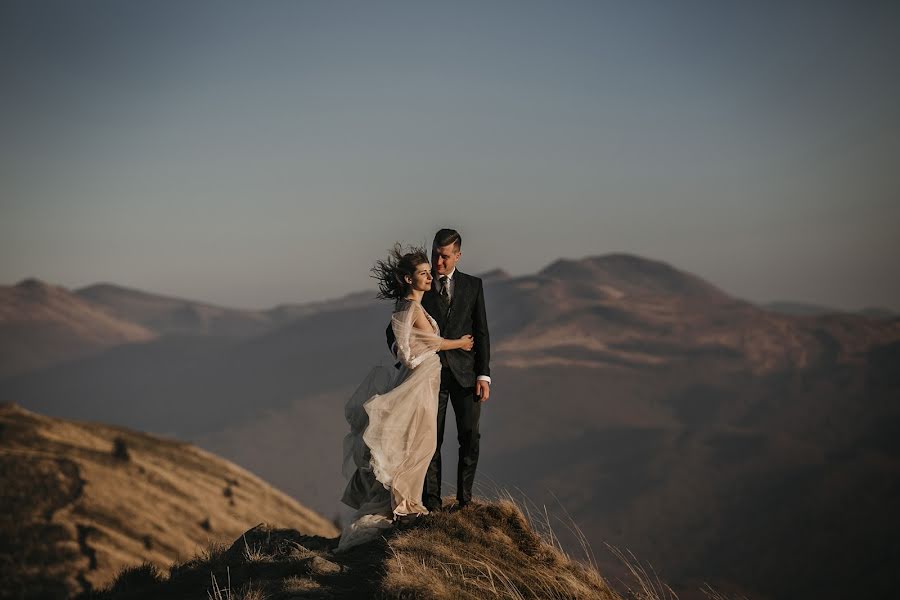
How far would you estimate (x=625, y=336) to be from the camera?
524 feet

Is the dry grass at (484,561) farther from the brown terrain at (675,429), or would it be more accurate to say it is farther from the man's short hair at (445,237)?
the brown terrain at (675,429)

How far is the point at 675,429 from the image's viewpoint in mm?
118750

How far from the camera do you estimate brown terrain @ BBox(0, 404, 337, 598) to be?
1141 inches

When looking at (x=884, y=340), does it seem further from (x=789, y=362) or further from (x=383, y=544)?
(x=383, y=544)

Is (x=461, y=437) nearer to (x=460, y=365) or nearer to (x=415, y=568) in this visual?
(x=460, y=365)

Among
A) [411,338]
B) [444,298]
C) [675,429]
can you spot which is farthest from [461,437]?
[675,429]

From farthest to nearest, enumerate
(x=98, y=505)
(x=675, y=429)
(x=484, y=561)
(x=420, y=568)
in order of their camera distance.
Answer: (x=675, y=429) → (x=98, y=505) → (x=484, y=561) → (x=420, y=568)

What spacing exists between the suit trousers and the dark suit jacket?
0.48 feet

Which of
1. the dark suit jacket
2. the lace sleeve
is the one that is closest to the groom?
the dark suit jacket

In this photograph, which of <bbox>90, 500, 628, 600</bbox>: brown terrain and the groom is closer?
<bbox>90, 500, 628, 600</bbox>: brown terrain

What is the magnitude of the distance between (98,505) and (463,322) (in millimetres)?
30941

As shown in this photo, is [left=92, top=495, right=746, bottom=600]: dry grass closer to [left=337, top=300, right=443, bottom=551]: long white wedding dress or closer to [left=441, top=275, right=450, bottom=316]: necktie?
[left=337, top=300, right=443, bottom=551]: long white wedding dress

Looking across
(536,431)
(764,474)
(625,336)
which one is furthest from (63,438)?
(625,336)

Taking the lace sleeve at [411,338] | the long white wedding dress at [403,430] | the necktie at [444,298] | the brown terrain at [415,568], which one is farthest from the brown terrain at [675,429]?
the lace sleeve at [411,338]
